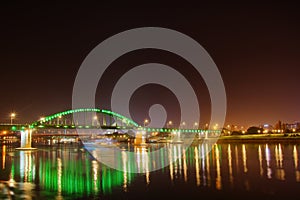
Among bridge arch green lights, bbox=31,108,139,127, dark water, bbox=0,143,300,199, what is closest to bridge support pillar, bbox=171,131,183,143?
bridge arch green lights, bbox=31,108,139,127

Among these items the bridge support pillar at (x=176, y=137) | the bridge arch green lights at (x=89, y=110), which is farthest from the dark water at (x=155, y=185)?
the bridge support pillar at (x=176, y=137)

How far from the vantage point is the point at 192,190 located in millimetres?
17266

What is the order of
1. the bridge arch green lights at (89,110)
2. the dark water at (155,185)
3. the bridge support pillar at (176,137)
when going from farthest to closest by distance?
the bridge support pillar at (176,137)
the bridge arch green lights at (89,110)
the dark water at (155,185)

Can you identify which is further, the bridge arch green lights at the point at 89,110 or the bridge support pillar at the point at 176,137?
the bridge support pillar at the point at 176,137

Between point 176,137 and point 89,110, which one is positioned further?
point 176,137

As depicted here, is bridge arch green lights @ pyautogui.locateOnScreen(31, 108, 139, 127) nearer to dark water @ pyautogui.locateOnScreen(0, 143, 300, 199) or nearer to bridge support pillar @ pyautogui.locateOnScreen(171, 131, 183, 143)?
bridge support pillar @ pyautogui.locateOnScreen(171, 131, 183, 143)

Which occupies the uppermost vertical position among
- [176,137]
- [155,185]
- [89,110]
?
[89,110]

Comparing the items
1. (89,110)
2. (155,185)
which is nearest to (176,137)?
(89,110)

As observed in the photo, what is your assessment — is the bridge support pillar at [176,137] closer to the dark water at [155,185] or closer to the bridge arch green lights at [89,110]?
the bridge arch green lights at [89,110]

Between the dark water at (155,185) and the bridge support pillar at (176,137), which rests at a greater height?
the bridge support pillar at (176,137)

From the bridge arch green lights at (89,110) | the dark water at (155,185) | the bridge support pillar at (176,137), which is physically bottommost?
the dark water at (155,185)

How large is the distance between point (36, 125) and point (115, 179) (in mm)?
61073

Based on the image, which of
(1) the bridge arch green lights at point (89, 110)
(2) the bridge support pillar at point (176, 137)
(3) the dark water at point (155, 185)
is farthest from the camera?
(2) the bridge support pillar at point (176, 137)

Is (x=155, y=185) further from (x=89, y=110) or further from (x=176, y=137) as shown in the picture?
(x=176, y=137)
